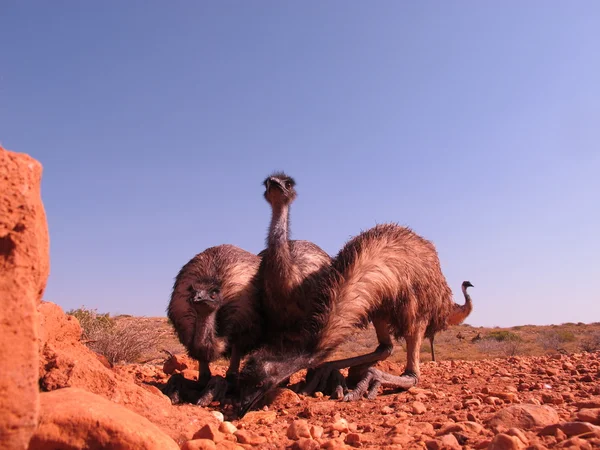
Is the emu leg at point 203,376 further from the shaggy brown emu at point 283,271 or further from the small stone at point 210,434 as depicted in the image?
the small stone at point 210,434

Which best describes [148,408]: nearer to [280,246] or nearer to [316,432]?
[316,432]

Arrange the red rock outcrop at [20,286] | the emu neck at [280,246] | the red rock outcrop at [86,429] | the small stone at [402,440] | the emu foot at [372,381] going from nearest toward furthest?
the red rock outcrop at [20,286]
the red rock outcrop at [86,429]
the small stone at [402,440]
the emu foot at [372,381]
the emu neck at [280,246]

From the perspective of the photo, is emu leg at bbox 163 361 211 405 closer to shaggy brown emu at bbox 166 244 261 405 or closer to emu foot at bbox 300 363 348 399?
shaggy brown emu at bbox 166 244 261 405

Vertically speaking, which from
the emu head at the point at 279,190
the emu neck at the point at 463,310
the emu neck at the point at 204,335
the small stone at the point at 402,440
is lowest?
the small stone at the point at 402,440

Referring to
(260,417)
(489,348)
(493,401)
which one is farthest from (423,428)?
(489,348)

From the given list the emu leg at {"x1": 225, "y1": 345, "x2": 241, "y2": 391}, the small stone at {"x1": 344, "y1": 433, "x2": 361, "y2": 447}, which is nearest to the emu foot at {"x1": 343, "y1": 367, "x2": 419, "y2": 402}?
the emu leg at {"x1": 225, "y1": 345, "x2": 241, "y2": 391}

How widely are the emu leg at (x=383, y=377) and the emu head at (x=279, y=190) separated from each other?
2.40 m

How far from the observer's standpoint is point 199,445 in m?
3.35

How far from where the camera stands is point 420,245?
790 cm

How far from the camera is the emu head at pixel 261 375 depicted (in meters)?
5.28

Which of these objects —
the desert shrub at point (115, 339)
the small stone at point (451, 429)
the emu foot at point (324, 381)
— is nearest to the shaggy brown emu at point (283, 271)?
the emu foot at point (324, 381)

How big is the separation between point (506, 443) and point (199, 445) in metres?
1.78

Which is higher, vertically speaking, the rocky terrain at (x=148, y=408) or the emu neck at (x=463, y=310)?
the emu neck at (x=463, y=310)

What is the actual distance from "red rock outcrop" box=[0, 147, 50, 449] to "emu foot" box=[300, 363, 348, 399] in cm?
433
